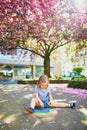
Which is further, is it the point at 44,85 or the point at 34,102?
the point at 44,85

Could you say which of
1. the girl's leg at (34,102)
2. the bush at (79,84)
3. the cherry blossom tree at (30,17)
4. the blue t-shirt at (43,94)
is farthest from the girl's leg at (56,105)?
the bush at (79,84)

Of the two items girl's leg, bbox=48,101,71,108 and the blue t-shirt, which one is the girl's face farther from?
girl's leg, bbox=48,101,71,108

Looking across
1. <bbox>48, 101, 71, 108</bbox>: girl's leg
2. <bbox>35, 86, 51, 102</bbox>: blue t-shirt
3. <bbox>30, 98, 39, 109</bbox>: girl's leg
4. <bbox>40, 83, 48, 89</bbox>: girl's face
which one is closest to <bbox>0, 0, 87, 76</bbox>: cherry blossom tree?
<bbox>40, 83, 48, 89</bbox>: girl's face

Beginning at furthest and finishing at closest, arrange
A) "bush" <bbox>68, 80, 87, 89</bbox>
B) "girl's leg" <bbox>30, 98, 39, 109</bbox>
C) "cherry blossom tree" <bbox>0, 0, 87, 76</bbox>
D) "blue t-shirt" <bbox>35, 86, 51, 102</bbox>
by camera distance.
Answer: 1. "bush" <bbox>68, 80, 87, 89</bbox>
2. "cherry blossom tree" <bbox>0, 0, 87, 76</bbox>
3. "blue t-shirt" <bbox>35, 86, 51, 102</bbox>
4. "girl's leg" <bbox>30, 98, 39, 109</bbox>

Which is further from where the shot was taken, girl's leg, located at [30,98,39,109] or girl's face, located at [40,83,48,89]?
girl's face, located at [40,83,48,89]

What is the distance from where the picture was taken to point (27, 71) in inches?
1502

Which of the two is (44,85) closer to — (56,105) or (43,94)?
(43,94)

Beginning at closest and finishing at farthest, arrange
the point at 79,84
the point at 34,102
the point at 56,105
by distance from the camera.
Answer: the point at 34,102
the point at 56,105
the point at 79,84

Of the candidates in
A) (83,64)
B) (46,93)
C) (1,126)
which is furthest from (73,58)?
(83,64)

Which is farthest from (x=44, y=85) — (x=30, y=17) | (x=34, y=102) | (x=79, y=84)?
(x=79, y=84)

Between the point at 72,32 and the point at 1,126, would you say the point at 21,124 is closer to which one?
the point at 1,126

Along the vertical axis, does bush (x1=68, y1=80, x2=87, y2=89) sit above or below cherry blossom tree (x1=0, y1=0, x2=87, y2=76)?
below

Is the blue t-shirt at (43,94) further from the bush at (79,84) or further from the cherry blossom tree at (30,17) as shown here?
the bush at (79,84)

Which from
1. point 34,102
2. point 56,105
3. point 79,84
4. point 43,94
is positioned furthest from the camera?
point 79,84
